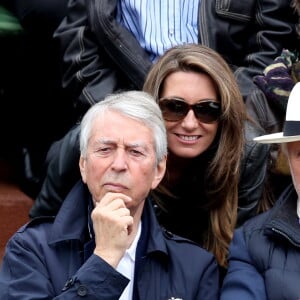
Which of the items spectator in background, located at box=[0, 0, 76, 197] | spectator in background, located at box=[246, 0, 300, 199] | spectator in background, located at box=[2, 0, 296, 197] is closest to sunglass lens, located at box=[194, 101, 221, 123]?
spectator in background, located at box=[246, 0, 300, 199]

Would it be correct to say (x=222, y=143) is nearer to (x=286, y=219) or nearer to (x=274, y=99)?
(x=274, y=99)

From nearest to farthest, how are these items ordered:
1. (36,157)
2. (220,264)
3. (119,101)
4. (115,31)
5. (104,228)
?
(104,228)
(119,101)
(220,264)
(115,31)
(36,157)

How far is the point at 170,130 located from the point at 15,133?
6.17 feet

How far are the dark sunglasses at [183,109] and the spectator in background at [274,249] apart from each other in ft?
1.54

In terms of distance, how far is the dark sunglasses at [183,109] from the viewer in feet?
13.0

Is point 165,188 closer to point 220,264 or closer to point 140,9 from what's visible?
point 220,264

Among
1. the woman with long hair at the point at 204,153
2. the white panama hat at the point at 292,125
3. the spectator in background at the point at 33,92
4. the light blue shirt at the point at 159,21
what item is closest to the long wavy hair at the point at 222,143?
the woman with long hair at the point at 204,153

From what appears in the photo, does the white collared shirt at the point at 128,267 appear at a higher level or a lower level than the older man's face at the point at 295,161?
lower

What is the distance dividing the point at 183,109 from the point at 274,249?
0.74m

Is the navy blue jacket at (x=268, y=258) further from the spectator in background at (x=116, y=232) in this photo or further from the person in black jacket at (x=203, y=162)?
the person in black jacket at (x=203, y=162)

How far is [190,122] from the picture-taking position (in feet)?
12.9

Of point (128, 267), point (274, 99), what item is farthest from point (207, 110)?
point (128, 267)

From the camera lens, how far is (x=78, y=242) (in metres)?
3.39

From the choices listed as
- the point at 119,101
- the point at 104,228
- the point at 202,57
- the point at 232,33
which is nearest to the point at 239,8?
the point at 232,33
